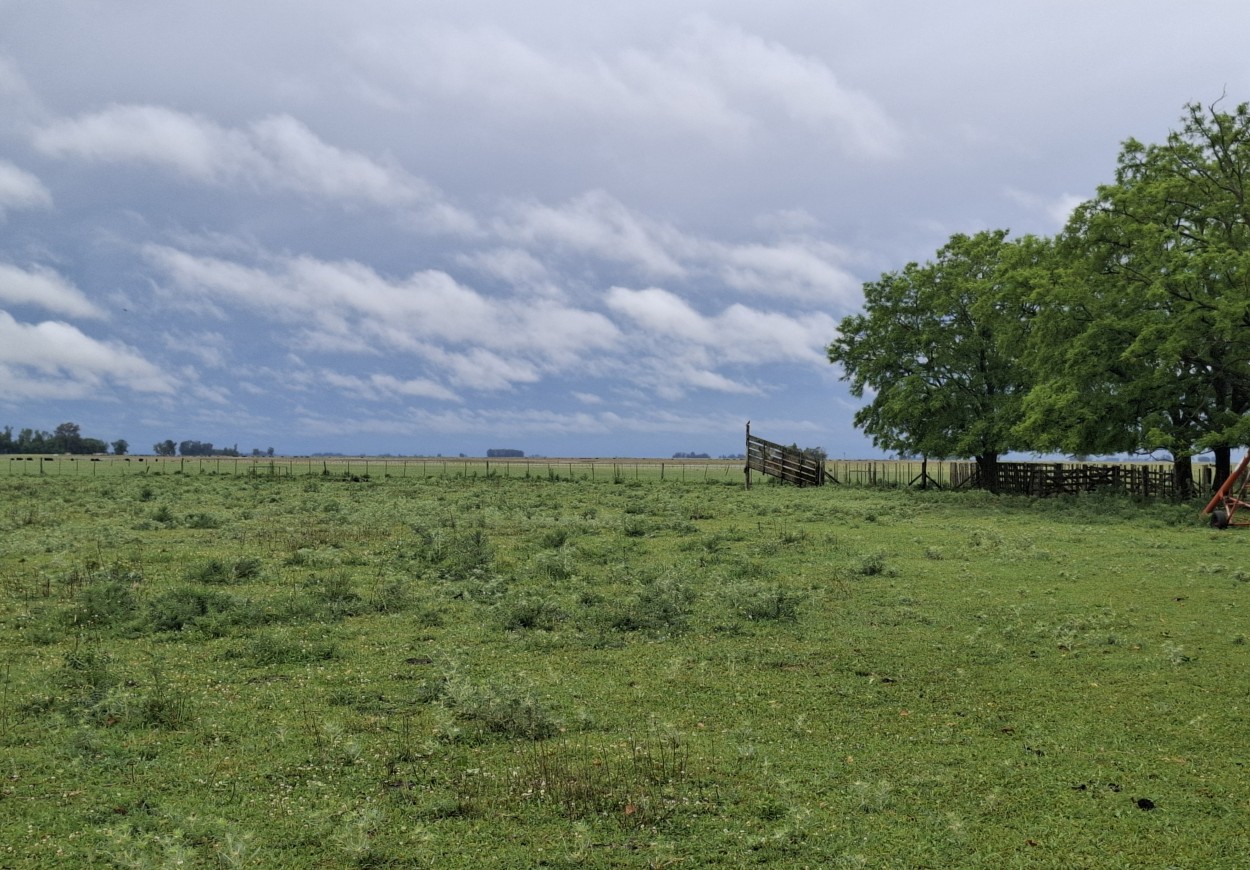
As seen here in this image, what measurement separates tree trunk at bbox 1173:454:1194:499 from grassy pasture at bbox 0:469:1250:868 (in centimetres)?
2367

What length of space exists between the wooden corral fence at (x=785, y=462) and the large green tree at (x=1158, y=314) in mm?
25486

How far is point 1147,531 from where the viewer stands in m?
29.0

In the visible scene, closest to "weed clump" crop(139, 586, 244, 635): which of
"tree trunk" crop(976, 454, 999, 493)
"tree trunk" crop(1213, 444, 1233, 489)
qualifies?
"tree trunk" crop(1213, 444, 1233, 489)

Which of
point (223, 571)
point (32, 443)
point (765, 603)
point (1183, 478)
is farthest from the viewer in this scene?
point (32, 443)

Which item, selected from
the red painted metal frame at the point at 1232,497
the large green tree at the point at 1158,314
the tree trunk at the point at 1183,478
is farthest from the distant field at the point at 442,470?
the red painted metal frame at the point at 1232,497

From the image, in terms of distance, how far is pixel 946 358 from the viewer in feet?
183

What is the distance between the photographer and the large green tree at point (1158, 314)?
35812mm

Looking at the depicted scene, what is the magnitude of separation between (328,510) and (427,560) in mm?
16800

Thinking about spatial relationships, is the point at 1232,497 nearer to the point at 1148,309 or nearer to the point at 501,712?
the point at 1148,309

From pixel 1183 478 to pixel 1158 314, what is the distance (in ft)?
38.6

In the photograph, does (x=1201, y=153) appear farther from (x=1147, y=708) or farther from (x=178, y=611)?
(x=178, y=611)

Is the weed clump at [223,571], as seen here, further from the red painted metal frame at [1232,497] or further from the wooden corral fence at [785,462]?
the wooden corral fence at [785,462]

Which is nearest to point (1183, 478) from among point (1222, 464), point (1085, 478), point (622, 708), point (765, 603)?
point (1222, 464)

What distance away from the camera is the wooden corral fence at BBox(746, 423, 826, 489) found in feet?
216
